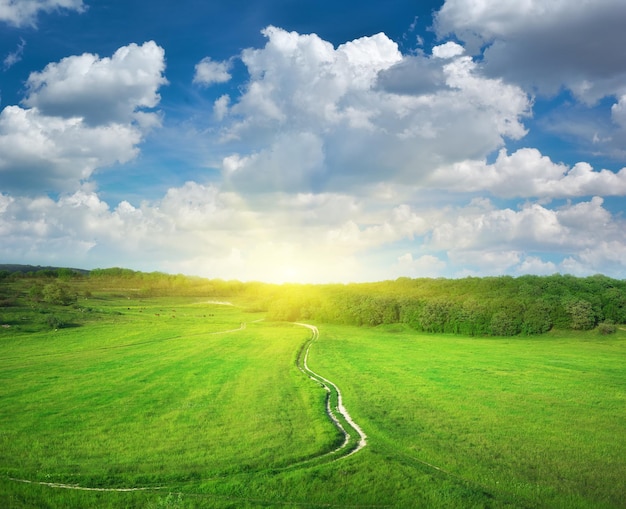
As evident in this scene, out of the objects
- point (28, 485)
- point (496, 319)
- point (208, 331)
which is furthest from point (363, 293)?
point (28, 485)

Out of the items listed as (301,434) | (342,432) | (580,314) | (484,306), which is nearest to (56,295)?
(301,434)

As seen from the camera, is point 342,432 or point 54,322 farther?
point 54,322

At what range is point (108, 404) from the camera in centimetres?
3381

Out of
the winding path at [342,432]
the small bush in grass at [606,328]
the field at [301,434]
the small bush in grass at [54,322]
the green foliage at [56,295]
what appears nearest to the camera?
the field at [301,434]

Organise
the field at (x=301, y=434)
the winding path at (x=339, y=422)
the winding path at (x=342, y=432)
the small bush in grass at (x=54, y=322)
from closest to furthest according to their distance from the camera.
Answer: the field at (x=301, y=434)
the winding path at (x=342, y=432)
the winding path at (x=339, y=422)
the small bush in grass at (x=54, y=322)

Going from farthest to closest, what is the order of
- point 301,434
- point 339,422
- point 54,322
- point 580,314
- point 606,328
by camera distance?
point 580,314, point 606,328, point 54,322, point 339,422, point 301,434

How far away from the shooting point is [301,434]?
26.6 m

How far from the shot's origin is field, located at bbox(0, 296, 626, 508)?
18703 mm

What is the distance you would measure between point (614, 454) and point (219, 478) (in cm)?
2122

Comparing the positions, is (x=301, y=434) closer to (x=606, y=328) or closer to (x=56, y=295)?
(x=606, y=328)

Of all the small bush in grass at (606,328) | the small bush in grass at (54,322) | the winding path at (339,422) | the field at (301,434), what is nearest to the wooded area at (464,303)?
the small bush in grass at (606,328)

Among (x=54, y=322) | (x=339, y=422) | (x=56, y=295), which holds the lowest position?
(x=54, y=322)

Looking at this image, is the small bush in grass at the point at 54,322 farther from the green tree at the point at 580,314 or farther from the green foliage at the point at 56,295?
the green tree at the point at 580,314

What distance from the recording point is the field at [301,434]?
18.7m
